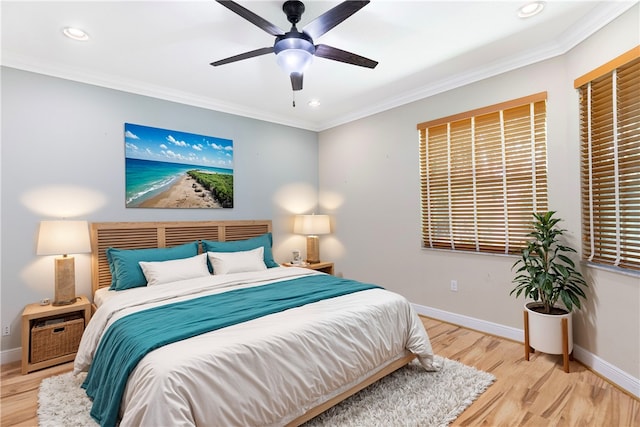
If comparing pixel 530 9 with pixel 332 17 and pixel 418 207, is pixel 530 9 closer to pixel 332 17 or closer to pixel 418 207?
pixel 332 17

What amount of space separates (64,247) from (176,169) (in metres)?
1.36

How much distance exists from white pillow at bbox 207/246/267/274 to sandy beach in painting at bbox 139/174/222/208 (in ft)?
2.41

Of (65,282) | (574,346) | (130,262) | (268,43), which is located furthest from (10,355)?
(574,346)

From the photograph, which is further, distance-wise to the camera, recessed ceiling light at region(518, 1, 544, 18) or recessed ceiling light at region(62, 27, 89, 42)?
recessed ceiling light at region(62, 27, 89, 42)

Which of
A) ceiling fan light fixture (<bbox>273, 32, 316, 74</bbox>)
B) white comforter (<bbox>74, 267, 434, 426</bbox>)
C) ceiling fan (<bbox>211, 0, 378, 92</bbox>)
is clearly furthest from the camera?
ceiling fan light fixture (<bbox>273, 32, 316, 74</bbox>)

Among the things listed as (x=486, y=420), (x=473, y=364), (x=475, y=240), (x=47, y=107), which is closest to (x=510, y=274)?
(x=475, y=240)

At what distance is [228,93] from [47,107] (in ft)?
5.68

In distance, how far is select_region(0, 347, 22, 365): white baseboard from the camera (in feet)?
8.97

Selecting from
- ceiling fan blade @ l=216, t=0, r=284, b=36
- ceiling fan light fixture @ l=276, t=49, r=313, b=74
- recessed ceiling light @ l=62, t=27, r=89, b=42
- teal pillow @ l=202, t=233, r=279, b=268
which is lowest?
teal pillow @ l=202, t=233, r=279, b=268

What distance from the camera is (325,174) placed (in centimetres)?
502

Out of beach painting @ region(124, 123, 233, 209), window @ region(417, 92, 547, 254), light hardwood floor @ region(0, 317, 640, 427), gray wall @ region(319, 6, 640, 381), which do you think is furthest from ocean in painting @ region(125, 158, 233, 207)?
window @ region(417, 92, 547, 254)

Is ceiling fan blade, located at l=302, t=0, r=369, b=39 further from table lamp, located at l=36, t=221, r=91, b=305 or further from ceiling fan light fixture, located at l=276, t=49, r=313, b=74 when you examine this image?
table lamp, located at l=36, t=221, r=91, b=305

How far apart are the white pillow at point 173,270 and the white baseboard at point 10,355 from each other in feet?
3.99

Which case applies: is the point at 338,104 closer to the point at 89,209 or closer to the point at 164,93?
the point at 164,93
